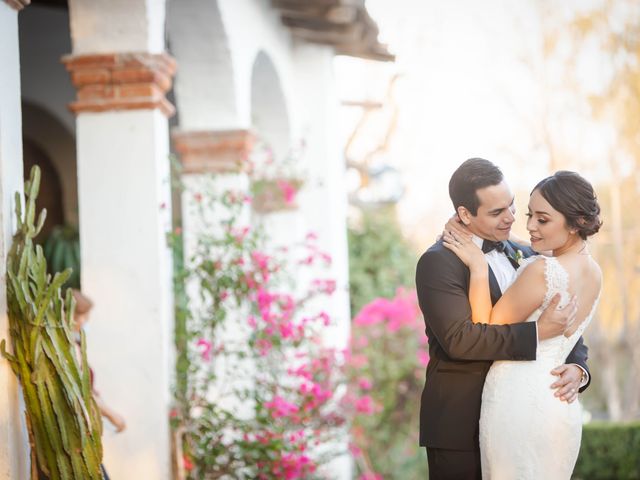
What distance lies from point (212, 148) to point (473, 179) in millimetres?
4076

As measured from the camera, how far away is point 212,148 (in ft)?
25.4

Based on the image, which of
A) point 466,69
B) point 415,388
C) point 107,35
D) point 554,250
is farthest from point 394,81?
point 554,250

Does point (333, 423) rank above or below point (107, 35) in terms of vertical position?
below

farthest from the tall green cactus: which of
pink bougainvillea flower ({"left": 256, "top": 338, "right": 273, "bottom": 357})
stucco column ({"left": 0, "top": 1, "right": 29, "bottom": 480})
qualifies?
pink bougainvillea flower ({"left": 256, "top": 338, "right": 273, "bottom": 357})

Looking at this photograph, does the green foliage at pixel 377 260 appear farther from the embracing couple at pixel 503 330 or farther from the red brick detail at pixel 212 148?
the embracing couple at pixel 503 330

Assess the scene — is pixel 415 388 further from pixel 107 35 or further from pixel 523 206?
pixel 523 206

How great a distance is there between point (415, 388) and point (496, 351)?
856 cm

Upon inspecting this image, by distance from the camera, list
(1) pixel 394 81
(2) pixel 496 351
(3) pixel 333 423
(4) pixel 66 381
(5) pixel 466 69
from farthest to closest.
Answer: (5) pixel 466 69
(1) pixel 394 81
(3) pixel 333 423
(4) pixel 66 381
(2) pixel 496 351

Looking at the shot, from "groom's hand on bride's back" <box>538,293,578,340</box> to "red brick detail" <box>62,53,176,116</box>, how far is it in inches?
111

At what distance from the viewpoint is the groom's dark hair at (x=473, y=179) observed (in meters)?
3.92

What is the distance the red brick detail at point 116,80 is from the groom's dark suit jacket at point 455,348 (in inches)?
95.0

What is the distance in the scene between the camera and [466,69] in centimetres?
2072

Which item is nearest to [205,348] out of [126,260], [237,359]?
[237,359]

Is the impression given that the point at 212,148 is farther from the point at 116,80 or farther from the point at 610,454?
the point at 610,454
